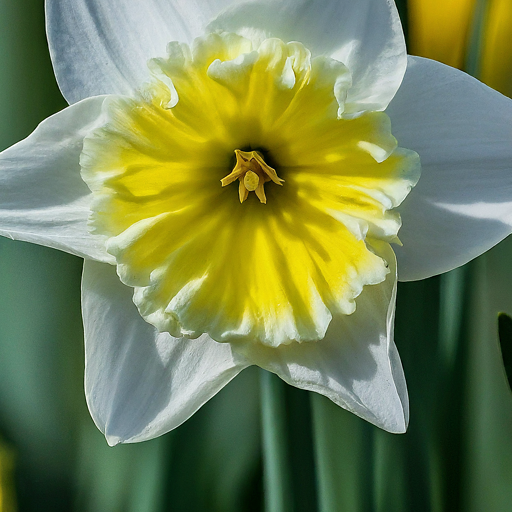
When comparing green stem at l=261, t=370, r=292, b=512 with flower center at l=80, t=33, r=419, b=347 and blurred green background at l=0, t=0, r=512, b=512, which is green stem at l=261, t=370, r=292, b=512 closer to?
blurred green background at l=0, t=0, r=512, b=512

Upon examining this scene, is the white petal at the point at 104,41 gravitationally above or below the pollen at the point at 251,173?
above

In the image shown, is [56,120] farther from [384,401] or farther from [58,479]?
[58,479]

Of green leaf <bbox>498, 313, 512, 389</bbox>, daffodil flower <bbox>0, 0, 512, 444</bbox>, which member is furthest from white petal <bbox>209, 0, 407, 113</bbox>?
green leaf <bbox>498, 313, 512, 389</bbox>

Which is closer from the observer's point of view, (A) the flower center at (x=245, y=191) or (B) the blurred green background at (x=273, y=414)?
(A) the flower center at (x=245, y=191)

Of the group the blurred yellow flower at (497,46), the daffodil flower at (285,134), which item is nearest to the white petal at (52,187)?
the daffodil flower at (285,134)

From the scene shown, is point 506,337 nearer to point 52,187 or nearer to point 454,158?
point 454,158

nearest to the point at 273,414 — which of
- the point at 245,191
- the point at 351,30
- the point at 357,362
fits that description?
the point at 357,362

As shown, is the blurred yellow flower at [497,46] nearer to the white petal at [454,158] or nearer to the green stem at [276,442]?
the white petal at [454,158]

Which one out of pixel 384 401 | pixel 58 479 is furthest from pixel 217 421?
pixel 384 401
